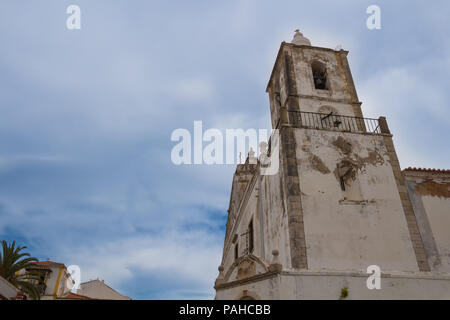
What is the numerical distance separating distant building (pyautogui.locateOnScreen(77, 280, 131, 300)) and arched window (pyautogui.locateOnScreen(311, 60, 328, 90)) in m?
32.6

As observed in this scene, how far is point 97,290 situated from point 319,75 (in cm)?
3342

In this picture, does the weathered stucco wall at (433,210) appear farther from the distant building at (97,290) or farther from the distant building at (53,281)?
the distant building at (97,290)

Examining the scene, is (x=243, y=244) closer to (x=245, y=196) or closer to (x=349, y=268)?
(x=245, y=196)

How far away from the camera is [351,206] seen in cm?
1033

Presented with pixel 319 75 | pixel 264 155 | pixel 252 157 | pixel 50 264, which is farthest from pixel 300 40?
pixel 50 264

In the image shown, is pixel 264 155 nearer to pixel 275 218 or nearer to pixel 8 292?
pixel 275 218

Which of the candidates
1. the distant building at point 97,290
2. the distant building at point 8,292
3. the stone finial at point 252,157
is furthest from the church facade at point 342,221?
the distant building at point 97,290

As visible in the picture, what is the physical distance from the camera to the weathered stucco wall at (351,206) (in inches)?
374

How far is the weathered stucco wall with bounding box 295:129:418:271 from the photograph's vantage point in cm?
949

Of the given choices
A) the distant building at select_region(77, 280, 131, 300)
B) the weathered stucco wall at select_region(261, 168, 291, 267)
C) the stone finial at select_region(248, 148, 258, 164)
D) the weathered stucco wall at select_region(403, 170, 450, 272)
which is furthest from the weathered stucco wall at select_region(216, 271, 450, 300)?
the distant building at select_region(77, 280, 131, 300)

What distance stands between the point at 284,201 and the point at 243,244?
729 cm

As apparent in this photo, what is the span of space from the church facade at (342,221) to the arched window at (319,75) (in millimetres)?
1826
